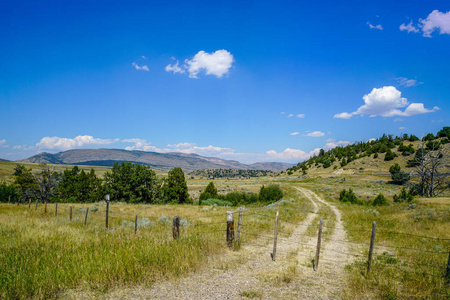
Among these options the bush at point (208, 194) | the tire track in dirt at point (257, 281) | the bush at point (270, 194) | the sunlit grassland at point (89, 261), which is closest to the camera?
the sunlit grassland at point (89, 261)

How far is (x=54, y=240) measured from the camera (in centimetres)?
947

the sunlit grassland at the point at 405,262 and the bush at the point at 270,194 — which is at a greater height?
the sunlit grassland at the point at 405,262

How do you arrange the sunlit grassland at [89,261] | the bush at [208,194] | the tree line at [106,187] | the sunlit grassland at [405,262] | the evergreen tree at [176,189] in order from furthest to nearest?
the evergreen tree at [176,189], the bush at [208,194], the tree line at [106,187], the sunlit grassland at [405,262], the sunlit grassland at [89,261]

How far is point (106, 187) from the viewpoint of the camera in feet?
164

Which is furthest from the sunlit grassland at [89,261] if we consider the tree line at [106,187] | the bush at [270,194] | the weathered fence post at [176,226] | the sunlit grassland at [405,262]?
the tree line at [106,187]

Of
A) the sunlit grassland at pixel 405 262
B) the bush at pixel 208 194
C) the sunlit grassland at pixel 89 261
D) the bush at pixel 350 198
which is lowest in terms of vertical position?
the bush at pixel 208 194

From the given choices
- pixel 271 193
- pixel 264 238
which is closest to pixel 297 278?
pixel 264 238

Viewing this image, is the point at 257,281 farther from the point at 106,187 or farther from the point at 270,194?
the point at 106,187

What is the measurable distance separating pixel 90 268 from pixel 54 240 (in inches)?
151

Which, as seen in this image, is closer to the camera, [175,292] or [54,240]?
[175,292]

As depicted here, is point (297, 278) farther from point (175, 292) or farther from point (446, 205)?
point (446, 205)

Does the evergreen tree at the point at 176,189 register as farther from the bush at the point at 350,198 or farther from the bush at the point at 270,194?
the bush at the point at 350,198

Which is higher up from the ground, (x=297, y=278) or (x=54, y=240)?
(x=54, y=240)

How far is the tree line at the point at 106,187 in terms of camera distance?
151ft
